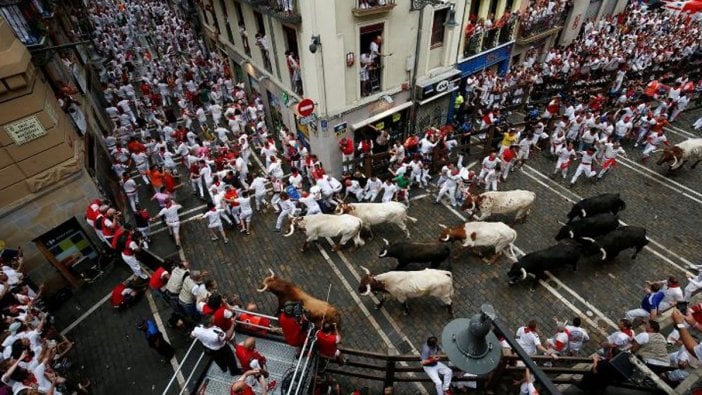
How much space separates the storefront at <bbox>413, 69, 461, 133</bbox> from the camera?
16717 mm

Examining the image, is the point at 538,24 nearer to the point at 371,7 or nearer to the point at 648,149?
the point at 648,149

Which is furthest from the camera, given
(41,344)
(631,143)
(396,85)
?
(631,143)

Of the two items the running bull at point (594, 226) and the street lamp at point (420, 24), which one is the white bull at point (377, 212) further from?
the street lamp at point (420, 24)

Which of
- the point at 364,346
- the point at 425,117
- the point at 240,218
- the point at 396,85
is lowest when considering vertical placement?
the point at 364,346

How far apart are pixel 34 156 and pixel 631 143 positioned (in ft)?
78.5

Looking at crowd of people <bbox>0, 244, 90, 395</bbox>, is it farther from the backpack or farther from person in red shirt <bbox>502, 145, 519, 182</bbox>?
person in red shirt <bbox>502, 145, 519, 182</bbox>

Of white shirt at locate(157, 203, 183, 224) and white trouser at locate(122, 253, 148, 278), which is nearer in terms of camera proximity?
white trouser at locate(122, 253, 148, 278)

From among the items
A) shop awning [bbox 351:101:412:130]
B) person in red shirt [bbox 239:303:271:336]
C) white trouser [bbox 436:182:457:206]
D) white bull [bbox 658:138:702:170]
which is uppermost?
shop awning [bbox 351:101:412:130]

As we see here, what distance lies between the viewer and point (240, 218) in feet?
42.5

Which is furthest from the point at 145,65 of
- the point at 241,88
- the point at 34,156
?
the point at 34,156

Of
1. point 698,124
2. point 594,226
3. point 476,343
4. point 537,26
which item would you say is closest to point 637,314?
point 594,226

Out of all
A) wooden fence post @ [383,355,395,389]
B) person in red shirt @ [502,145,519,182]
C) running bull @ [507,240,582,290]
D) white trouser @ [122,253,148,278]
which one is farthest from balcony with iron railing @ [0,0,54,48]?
person in red shirt @ [502,145,519,182]

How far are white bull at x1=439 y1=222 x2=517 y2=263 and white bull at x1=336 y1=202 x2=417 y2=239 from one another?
172 centimetres

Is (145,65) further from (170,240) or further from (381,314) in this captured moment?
(381,314)
